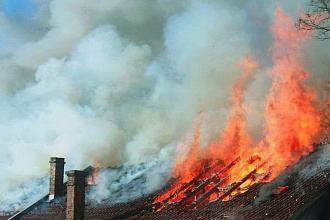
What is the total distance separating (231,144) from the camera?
77.5ft

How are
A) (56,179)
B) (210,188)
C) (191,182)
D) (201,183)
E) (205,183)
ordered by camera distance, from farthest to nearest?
1. (56,179)
2. (191,182)
3. (201,183)
4. (205,183)
5. (210,188)

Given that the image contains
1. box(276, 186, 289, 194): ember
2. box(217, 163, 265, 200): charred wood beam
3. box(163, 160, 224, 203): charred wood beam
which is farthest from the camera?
box(163, 160, 224, 203): charred wood beam

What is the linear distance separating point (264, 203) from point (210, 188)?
3.92 meters

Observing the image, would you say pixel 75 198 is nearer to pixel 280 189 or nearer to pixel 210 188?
pixel 210 188

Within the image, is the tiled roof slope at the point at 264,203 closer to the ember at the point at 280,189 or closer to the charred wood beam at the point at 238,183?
the ember at the point at 280,189

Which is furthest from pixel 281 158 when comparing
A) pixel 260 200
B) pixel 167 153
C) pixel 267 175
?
pixel 167 153

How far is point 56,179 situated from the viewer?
22.6 meters

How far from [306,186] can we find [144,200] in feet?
23.5

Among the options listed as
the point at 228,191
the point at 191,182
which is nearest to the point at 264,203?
the point at 228,191

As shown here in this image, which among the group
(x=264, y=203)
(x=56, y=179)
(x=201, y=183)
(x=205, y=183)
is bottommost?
(x=264, y=203)

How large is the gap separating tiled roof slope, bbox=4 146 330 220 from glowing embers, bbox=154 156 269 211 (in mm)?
534

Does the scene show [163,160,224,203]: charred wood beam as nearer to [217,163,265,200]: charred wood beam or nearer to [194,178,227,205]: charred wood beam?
[194,178,227,205]: charred wood beam

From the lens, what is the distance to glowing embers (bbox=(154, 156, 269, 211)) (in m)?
17.2

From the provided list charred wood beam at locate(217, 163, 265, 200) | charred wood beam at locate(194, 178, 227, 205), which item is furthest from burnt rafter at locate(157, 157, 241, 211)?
charred wood beam at locate(217, 163, 265, 200)
